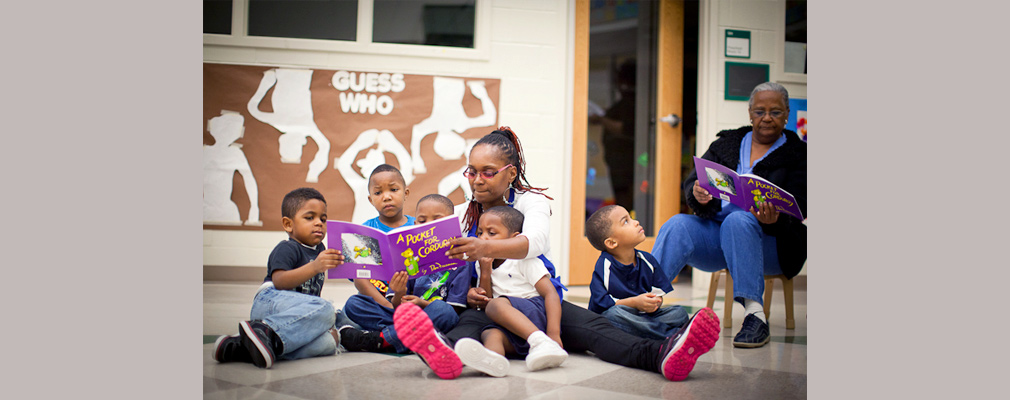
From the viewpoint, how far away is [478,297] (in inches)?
70.5

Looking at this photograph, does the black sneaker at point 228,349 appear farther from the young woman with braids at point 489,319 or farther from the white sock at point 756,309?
the white sock at point 756,309

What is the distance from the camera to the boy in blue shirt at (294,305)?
162 centimetres

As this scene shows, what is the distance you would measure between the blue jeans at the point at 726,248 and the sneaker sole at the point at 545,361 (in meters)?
A: 0.75

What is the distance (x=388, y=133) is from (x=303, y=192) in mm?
1476

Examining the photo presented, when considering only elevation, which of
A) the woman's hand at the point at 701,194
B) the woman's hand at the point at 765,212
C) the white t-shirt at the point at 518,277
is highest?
the woman's hand at the point at 701,194

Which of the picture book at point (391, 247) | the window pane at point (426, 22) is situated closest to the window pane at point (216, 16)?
the picture book at point (391, 247)

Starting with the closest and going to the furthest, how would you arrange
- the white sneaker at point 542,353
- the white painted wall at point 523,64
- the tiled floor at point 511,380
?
the tiled floor at point 511,380, the white sneaker at point 542,353, the white painted wall at point 523,64

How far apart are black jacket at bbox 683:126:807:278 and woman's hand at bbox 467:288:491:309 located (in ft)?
2.99

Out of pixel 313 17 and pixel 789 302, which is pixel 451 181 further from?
pixel 789 302

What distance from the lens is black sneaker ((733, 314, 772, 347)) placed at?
203 cm

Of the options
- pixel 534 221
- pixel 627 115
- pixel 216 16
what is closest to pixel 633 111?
pixel 627 115

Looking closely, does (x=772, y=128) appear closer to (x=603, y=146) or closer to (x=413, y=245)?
(x=413, y=245)

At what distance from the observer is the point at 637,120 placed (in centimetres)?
370

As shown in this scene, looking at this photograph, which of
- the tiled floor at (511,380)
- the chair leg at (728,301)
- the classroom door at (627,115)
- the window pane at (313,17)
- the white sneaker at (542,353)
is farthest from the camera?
the classroom door at (627,115)
